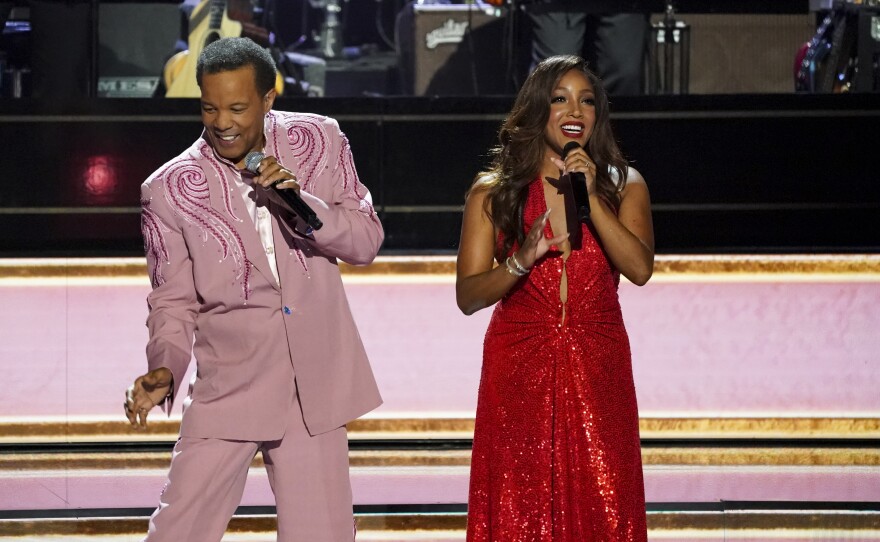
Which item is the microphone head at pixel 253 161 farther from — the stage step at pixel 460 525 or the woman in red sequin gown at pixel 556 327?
the stage step at pixel 460 525

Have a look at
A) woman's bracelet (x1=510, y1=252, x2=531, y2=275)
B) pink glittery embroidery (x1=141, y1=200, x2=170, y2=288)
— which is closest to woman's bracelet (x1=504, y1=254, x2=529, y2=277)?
woman's bracelet (x1=510, y1=252, x2=531, y2=275)

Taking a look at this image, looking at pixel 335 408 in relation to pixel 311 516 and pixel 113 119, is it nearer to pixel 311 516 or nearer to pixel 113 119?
pixel 311 516

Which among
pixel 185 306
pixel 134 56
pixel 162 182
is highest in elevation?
pixel 134 56

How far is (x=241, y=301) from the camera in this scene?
2.13 meters

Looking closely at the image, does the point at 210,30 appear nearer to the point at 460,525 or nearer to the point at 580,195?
the point at 460,525

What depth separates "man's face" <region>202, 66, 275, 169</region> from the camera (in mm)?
2090

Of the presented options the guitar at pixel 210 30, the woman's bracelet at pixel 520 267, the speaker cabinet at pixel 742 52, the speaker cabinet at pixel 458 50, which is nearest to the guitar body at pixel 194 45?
the guitar at pixel 210 30

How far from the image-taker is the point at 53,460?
3.92 m

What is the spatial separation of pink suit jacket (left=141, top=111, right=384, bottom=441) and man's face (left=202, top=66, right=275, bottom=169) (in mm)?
57

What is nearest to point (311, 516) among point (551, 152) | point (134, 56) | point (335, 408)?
point (335, 408)

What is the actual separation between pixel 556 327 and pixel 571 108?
42 centimetres

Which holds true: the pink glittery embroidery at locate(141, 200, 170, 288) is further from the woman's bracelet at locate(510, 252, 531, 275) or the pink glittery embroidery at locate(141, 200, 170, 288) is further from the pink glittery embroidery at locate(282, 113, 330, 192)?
the woman's bracelet at locate(510, 252, 531, 275)

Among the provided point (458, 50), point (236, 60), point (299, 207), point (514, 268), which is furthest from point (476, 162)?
point (299, 207)

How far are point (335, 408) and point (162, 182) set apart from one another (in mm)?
515
